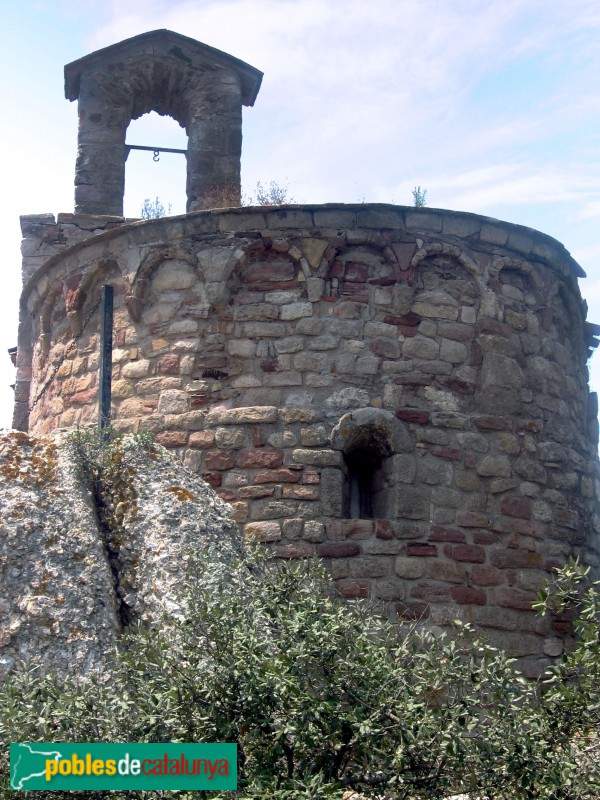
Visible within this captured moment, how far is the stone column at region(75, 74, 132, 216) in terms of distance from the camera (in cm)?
1002

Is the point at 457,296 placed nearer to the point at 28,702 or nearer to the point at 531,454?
the point at 531,454

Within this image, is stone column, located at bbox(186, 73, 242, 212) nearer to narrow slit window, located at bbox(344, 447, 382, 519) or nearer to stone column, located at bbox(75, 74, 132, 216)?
stone column, located at bbox(75, 74, 132, 216)

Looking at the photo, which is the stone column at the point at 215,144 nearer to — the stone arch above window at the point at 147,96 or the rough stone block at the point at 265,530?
the stone arch above window at the point at 147,96

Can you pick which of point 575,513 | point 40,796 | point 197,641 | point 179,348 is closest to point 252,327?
point 179,348

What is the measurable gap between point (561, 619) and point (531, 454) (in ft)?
3.70

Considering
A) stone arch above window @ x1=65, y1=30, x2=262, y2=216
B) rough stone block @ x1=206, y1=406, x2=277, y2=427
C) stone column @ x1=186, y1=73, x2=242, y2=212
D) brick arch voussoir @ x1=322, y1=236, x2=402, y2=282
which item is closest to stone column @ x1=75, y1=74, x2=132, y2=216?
stone arch above window @ x1=65, y1=30, x2=262, y2=216

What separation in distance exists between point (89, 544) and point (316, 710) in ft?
4.13

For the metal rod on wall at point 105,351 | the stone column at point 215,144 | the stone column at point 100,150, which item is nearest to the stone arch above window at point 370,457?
the metal rod on wall at point 105,351

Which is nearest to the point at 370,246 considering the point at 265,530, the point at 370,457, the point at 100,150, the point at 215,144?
the point at 370,457

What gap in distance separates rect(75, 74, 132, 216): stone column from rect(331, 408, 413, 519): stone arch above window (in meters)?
3.85

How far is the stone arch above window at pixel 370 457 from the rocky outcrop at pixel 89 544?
238 cm

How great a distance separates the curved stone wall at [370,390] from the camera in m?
7.23

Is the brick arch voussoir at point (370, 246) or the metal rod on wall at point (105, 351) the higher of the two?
the brick arch voussoir at point (370, 246)

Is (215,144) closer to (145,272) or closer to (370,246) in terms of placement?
(145,272)
